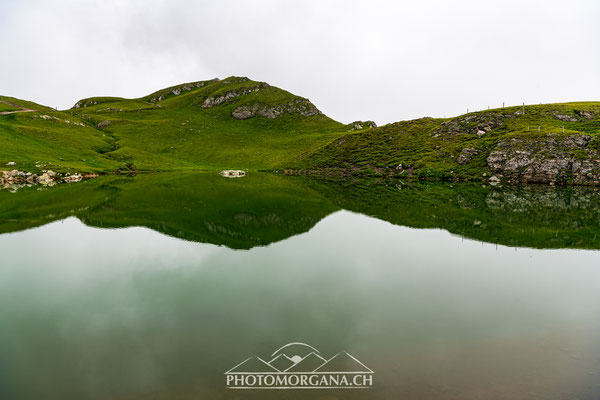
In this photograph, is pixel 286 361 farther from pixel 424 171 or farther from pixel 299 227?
pixel 424 171

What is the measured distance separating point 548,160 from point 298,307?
119673 mm

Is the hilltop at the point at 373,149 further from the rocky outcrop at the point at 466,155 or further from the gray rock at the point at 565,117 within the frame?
the gray rock at the point at 565,117

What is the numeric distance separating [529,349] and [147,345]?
16.7 metres

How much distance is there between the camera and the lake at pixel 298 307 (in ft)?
37.0

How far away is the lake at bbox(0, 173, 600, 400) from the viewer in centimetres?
1128

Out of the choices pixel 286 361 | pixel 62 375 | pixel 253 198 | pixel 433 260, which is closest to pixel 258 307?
pixel 286 361

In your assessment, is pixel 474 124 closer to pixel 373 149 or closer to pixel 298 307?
pixel 373 149

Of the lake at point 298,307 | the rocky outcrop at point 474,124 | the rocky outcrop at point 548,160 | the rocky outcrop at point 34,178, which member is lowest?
the lake at point 298,307

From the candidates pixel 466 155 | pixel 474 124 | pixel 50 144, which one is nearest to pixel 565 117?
pixel 474 124
